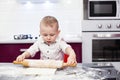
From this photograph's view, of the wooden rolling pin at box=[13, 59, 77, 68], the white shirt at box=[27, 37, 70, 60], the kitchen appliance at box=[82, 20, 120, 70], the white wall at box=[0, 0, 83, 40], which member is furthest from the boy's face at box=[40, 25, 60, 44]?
the white wall at box=[0, 0, 83, 40]

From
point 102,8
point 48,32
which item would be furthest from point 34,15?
point 48,32

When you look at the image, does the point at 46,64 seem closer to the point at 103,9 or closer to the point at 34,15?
the point at 103,9

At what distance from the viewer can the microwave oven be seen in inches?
118

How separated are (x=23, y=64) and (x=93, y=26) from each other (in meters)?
1.68

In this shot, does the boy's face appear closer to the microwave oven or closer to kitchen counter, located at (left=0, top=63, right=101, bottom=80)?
kitchen counter, located at (left=0, top=63, right=101, bottom=80)

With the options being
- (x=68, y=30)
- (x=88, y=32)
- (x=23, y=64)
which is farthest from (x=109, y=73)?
(x=68, y=30)

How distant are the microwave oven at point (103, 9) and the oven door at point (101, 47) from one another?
0.20m

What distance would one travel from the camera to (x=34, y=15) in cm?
342

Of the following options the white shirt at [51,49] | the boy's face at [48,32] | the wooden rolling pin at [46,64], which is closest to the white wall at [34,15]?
the white shirt at [51,49]

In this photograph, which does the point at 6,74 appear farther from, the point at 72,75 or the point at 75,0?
the point at 75,0

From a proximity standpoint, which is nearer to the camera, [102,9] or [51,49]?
[51,49]

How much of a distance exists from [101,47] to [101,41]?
2.7 inches

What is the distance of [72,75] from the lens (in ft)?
3.89

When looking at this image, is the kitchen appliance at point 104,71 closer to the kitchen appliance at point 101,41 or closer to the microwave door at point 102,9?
the kitchen appliance at point 101,41
